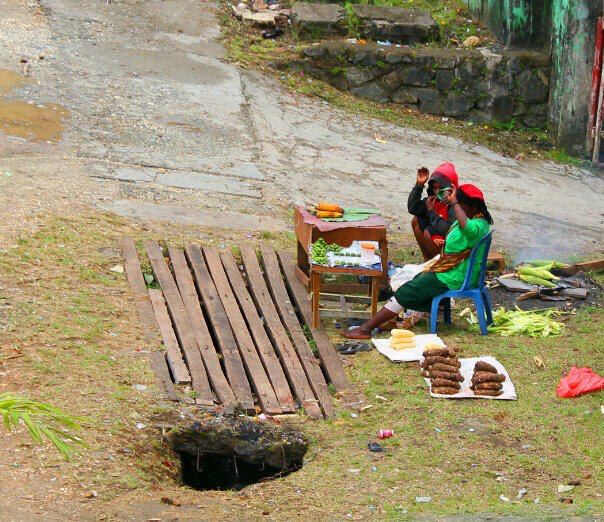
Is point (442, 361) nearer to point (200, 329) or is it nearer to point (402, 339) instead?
point (402, 339)

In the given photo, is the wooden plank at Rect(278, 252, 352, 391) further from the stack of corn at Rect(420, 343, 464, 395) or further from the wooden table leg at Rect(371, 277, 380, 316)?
the stack of corn at Rect(420, 343, 464, 395)

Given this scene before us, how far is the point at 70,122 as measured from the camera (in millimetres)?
11336

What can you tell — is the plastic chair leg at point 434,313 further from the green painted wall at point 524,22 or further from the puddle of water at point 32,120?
the green painted wall at point 524,22

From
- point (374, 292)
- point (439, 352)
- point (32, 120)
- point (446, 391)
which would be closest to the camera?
point (446, 391)

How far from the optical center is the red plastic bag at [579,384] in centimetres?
702

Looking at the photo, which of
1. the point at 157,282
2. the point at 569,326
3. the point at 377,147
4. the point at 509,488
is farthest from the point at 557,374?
the point at 377,147

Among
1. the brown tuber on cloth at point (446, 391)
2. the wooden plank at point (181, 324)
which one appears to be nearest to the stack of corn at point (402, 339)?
the brown tuber on cloth at point (446, 391)

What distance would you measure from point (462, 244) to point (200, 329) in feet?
6.98

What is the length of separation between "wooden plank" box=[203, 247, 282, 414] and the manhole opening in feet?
1.43

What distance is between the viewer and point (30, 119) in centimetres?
1119

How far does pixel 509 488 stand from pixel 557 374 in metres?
1.87

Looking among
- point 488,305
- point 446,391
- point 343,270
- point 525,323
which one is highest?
point 343,270

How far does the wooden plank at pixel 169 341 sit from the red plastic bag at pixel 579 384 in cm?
265

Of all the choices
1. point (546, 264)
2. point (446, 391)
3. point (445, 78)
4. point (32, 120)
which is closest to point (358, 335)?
point (446, 391)
